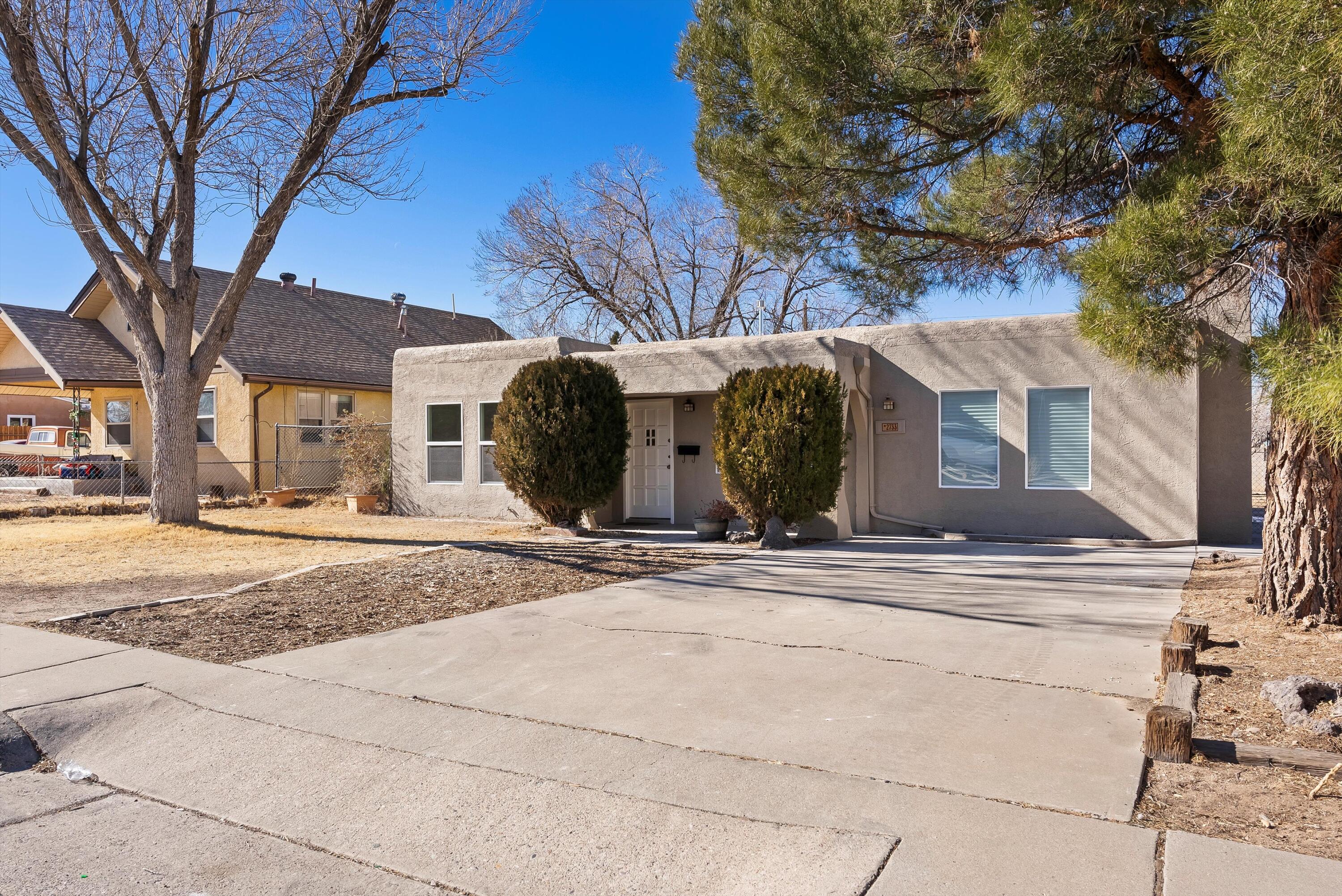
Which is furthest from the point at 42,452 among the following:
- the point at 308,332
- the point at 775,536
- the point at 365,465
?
the point at 775,536

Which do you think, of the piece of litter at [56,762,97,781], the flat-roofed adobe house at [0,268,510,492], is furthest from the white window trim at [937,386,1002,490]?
the flat-roofed adobe house at [0,268,510,492]

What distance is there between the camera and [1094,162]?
7.70 meters

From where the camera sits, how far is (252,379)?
20.3m

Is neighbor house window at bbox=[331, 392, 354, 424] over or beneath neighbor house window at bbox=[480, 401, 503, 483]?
over

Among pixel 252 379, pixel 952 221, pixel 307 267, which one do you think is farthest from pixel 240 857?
pixel 307 267

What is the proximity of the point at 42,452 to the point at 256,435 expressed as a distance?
362 inches

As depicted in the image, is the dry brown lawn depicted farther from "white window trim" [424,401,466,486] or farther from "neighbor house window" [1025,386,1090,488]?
"neighbor house window" [1025,386,1090,488]

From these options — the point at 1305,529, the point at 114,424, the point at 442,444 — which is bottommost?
the point at 1305,529

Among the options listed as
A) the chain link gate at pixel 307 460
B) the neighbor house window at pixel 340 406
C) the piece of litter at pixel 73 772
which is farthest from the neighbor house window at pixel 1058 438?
the neighbor house window at pixel 340 406

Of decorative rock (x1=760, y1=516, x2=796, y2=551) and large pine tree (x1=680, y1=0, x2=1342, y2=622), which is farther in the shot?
decorative rock (x1=760, y1=516, x2=796, y2=551)

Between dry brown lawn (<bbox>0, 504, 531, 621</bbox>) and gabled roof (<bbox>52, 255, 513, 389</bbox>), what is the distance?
15.7 feet

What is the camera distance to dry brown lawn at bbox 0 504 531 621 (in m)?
8.84

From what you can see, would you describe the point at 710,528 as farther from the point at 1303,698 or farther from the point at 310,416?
the point at 310,416

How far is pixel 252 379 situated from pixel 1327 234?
1977 centimetres
